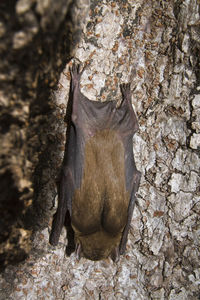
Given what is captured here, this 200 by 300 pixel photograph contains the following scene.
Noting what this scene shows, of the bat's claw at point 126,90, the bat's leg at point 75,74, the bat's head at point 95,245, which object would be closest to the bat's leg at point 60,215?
the bat's head at point 95,245

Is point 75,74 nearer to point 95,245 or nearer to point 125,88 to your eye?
point 125,88

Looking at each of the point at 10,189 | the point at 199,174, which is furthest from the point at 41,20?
the point at 199,174

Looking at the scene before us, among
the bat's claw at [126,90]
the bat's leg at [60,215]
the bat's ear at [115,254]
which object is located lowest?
the bat's ear at [115,254]

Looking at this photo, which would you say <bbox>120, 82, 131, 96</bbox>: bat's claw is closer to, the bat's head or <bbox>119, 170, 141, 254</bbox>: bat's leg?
<bbox>119, 170, 141, 254</bbox>: bat's leg

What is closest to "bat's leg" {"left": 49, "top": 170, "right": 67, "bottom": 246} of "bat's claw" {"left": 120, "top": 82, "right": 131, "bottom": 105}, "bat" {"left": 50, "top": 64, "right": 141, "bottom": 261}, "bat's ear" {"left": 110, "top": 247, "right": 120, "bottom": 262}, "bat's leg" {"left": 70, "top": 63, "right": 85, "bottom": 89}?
"bat" {"left": 50, "top": 64, "right": 141, "bottom": 261}

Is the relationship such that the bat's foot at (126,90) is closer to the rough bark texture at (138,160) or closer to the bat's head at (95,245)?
the rough bark texture at (138,160)

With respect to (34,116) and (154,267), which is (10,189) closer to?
(34,116)

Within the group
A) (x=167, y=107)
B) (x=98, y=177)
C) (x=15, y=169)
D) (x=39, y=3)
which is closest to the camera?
(x=39, y=3)
